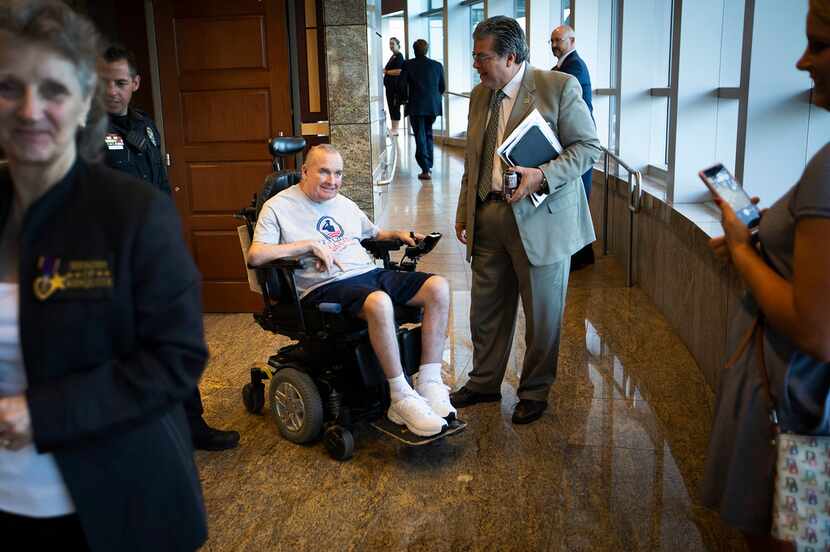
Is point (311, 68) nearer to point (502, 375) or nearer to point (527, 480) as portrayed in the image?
point (502, 375)

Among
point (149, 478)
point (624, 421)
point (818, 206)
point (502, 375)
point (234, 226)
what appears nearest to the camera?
point (149, 478)

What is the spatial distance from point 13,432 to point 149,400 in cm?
17

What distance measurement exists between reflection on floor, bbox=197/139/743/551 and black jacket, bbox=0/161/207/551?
57.0 inches

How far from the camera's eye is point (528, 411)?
11.1 feet

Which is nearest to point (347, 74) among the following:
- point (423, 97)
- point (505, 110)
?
point (505, 110)

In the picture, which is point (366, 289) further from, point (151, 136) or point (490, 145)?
point (151, 136)

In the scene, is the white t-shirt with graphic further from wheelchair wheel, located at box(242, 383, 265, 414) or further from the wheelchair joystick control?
wheelchair wheel, located at box(242, 383, 265, 414)

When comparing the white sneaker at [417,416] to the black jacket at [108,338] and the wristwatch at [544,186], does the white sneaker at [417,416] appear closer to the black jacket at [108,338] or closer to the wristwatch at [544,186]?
the wristwatch at [544,186]

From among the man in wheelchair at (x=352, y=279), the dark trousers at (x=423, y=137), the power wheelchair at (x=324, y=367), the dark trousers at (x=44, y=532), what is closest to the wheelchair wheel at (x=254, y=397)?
the power wheelchair at (x=324, y=367)

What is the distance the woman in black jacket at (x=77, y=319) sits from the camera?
1.08m

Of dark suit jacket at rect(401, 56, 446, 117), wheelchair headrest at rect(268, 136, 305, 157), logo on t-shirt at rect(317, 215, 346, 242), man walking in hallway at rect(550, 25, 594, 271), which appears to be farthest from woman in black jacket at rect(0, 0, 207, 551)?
dark suit jacket at rect(401, 56, 446, 117)

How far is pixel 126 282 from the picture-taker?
3.59 feet

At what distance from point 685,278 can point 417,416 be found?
78.7 inches

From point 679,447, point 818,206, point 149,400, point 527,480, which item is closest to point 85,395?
point 149,400
